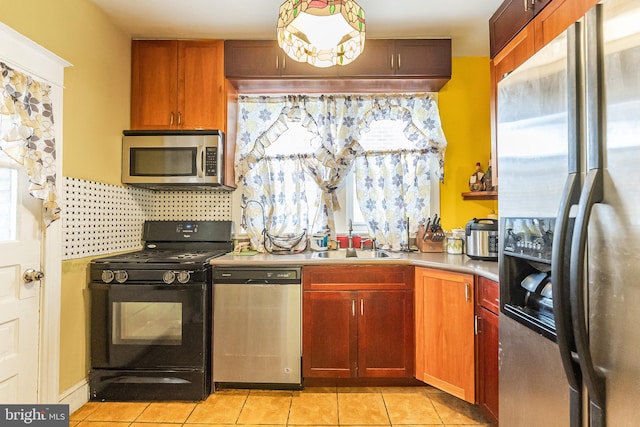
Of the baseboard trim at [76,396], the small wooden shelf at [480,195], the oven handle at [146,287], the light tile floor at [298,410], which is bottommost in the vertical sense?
the light tile floor at [298,410]

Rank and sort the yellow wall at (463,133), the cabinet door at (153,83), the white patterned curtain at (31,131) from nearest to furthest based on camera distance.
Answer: the white patterned curtain at (31,131) → the cabinet door at (153,83) → the yellow wall at (463,133)

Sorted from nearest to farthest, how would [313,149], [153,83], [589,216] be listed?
[589,216]
[153,83]
[313,149]

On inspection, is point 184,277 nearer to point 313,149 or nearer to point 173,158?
point 173,158

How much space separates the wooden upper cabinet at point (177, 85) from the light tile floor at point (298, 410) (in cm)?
196

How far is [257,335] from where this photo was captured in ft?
7.35

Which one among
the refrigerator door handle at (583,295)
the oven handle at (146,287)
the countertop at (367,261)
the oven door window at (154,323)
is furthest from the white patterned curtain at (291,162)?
the refrigerator door handle at (583,295)

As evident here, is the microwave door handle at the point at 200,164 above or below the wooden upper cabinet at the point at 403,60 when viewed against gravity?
below

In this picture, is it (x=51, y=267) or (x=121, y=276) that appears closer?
(x=51, y=267)

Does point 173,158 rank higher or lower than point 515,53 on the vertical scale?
lower

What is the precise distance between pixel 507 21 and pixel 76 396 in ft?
11.7

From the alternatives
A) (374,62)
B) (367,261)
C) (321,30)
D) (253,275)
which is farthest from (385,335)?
(374,62)

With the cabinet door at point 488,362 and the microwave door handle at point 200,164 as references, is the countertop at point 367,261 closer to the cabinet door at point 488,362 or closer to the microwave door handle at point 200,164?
the cabinet door at point 488,362

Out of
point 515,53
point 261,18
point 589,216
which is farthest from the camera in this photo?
point 261,18

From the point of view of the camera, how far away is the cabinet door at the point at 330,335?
226cm
